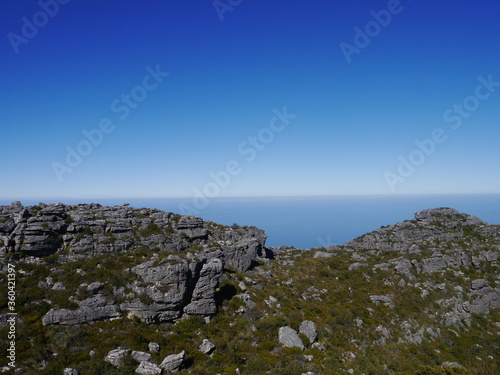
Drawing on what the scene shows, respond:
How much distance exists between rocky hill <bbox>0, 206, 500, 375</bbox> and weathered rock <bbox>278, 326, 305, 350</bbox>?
10 centimetres

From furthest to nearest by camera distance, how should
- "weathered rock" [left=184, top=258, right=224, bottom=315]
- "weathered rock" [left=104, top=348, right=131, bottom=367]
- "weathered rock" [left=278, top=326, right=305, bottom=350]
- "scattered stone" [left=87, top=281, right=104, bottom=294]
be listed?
"weathered rock" [left=184, top=258, right=224, bottom=315] < "scattered stone" [left=87, top=281, right=104, bottom=294] < "weathered rock" [left=278, top=326, right=305, bottom=350] < "weathered rock" [left=104, top=348, right=131, bottom=367]

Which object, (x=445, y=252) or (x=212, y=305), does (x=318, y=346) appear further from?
(x=445, y=252)

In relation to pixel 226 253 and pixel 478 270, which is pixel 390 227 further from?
pixel 226 253

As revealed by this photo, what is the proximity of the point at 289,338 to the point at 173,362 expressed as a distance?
11.6 meters

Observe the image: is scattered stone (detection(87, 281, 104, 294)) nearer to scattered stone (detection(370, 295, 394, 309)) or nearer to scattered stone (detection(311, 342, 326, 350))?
scattered stone (detection(311, 342, 326, 350))

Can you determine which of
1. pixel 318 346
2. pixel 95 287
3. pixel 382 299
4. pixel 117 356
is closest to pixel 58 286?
pixel 95 287

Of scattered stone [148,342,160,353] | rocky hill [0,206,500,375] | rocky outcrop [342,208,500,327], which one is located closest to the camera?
rocky hill [0,206,500,375]

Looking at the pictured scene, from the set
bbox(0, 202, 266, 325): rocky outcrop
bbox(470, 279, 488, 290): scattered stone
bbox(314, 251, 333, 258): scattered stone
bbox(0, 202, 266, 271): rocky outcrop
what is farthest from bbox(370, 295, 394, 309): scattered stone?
bbox(0, 202, 266, 271): rocky outcrop

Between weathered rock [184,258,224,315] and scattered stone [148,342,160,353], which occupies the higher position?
weathered rock [184,258,224,315]

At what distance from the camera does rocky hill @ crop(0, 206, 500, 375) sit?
21000mm

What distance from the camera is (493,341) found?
3231 centimetres

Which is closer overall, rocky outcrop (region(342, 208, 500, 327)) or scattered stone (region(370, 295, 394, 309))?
scattered stone (region(370, 295, 394, 309))

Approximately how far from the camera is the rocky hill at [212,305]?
68.9 feet

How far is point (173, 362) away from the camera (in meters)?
19.7
